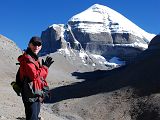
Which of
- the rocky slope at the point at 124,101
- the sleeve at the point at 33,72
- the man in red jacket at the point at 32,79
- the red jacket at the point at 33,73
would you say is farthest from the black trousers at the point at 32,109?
the rocky slope at the point at 124,101

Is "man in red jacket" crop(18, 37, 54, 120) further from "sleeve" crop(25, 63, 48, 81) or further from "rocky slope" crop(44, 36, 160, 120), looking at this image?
"rocky slope" crop(44, 36, 160, 120)

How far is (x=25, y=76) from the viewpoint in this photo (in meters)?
8.20

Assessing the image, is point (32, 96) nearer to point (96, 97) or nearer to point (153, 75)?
point (96, 97)

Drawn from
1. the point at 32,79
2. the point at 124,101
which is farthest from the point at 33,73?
the point at 124,101

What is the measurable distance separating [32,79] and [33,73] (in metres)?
0.12

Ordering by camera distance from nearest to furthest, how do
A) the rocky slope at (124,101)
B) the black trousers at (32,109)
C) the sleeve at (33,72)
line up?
the sleeve at (33,72), the black trousers at (32,109), the rocky slope at (124,101)

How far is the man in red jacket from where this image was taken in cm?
813

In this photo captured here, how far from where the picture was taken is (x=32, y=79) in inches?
320

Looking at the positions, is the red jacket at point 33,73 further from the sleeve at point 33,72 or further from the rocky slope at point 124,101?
the rocky slope at point 124,101

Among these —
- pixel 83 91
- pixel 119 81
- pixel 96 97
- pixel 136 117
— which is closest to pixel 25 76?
pixel 136 117

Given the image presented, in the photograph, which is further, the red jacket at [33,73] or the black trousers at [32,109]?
the black trousers at [32,109]

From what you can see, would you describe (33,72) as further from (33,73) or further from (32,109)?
(32,109)

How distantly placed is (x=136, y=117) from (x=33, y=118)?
105 feet

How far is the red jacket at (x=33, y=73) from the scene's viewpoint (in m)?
8.11
